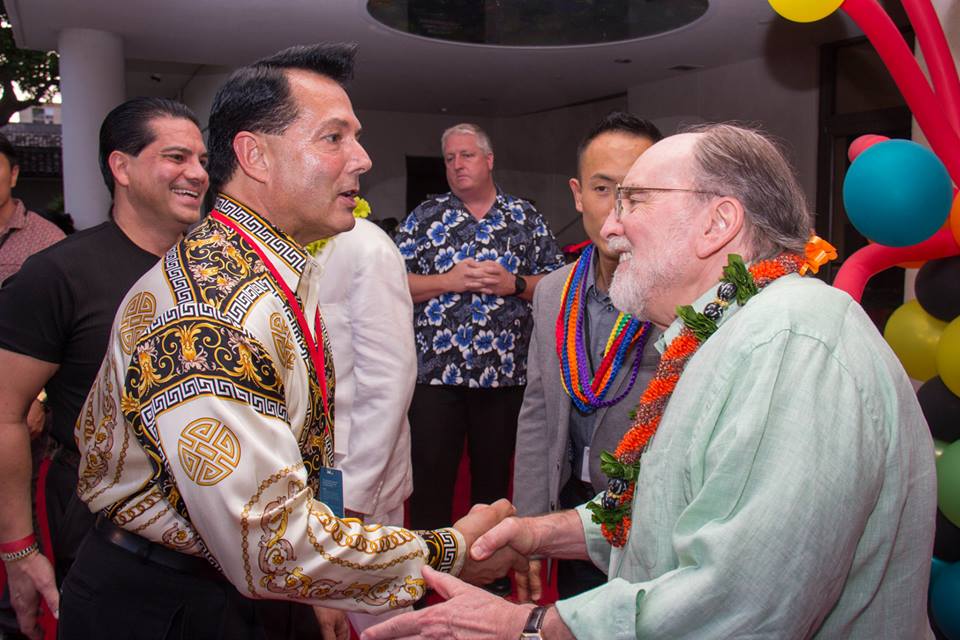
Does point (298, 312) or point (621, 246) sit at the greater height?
point (621, 246)

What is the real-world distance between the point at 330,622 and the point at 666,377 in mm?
1028

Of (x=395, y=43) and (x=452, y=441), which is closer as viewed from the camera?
(x=452, y=441)

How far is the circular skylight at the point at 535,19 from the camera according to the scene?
25.2 ft

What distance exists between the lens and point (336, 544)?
4.55 feet

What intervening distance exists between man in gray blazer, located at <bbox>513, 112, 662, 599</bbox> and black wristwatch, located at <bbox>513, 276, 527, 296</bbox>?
108cm

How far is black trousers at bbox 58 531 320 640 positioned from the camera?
58.9 inches

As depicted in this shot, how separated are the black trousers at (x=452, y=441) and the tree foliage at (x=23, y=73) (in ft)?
41.1

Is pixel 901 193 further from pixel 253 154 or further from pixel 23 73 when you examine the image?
pixel 23 73

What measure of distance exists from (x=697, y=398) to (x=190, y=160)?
6.16 ft

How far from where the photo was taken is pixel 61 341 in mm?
2070

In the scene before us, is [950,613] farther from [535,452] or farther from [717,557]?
[717,557]

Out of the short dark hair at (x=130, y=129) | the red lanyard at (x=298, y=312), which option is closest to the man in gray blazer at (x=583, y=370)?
the red lanyard at (x=298, y=312)

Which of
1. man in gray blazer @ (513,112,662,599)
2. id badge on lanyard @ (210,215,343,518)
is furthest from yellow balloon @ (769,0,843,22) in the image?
id badge on lanyard @ (210,215,343,518)

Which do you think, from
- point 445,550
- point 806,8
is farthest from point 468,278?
point 445,550
